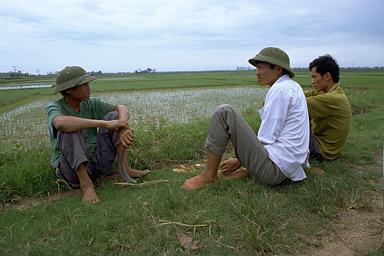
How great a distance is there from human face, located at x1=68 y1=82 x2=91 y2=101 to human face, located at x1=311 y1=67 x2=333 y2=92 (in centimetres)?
237

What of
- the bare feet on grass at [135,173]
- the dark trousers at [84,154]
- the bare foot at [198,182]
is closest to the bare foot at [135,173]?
the bare feet on grass at [135,173]

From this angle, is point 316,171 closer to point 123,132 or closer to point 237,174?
point 237,174

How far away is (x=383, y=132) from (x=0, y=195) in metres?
5.72

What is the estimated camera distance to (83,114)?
3479 millimetres

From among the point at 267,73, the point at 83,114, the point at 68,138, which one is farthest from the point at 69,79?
the point at 267,73

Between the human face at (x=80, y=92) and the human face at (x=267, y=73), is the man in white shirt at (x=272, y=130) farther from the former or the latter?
the human face at (x=80, y=92)

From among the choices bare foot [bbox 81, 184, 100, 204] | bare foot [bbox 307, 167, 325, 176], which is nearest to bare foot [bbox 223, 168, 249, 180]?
bare foot [bbox 307, 167, 325, 176]

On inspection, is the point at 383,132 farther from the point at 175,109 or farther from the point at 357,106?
the point at 175,109

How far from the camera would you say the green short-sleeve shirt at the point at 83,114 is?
3146 mm

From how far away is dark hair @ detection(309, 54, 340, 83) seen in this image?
12.3 ft

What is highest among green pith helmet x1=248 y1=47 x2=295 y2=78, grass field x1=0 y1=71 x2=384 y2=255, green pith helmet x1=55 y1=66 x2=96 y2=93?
green pith helmet x1=248 y1=47 x2=295 y2=78

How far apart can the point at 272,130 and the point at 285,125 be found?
12 centimetres

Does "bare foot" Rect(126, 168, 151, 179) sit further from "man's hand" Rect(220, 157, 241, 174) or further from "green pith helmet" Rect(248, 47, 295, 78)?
"green pith helmet" Rect(248, 47, 295, 78)

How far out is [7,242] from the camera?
2.45 meters
